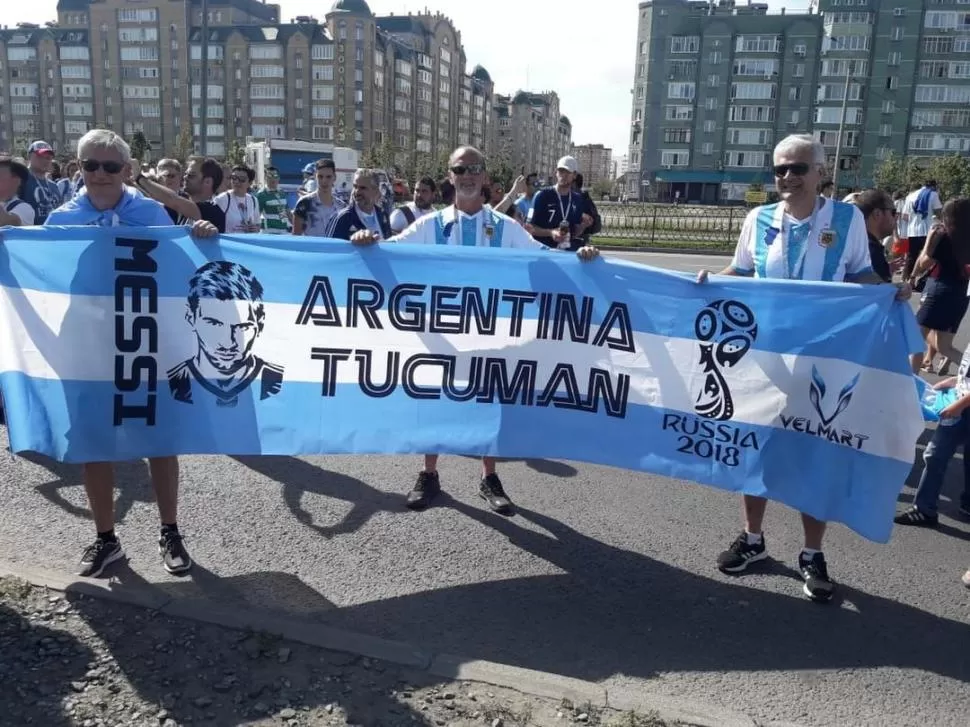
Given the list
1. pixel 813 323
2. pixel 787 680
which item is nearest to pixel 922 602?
pixel 787 680

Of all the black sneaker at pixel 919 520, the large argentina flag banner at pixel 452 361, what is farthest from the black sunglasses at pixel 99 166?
the black sneaker at pixel 919 520

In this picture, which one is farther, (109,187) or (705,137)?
(705,137)

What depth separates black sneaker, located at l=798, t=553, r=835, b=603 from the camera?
406 cm

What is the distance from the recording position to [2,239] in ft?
13.9

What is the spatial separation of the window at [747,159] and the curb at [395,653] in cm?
8956

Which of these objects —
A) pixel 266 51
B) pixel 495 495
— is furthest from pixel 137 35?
pixel 495 495

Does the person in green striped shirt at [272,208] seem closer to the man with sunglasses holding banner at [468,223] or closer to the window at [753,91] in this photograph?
the man with sunglasses holding banner at [468,223]

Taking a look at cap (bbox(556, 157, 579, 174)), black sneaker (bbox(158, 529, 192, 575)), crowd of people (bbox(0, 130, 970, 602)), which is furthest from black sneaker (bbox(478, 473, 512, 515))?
cap (bbox(556, 157, 579, 174))

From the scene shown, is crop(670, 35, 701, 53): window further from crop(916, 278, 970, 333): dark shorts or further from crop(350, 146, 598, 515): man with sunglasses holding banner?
crop(350, 146, 598, 515): man with sunglasses holding banner

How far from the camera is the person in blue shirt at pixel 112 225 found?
A: 158 inches

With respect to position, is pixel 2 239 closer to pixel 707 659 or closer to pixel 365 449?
pixel 365 449

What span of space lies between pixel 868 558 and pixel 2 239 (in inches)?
200

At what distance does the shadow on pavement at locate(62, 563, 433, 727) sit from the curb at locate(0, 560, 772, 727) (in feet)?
0.17

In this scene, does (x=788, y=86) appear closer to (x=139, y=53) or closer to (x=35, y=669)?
(x=139, y=53)
